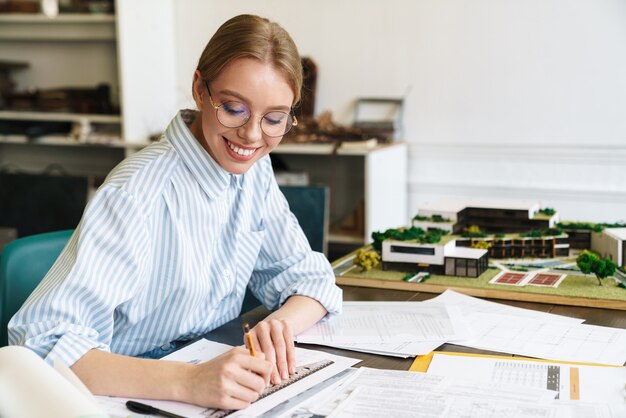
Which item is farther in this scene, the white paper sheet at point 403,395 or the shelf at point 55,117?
the shelf at point 55,117

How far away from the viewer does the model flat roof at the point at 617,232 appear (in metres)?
1.86

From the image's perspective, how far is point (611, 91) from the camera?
355 centimetres

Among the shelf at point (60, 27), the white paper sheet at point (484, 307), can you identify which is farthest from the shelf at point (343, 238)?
the white paper sheet at point (484, 307)

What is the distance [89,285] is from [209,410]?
309 mm

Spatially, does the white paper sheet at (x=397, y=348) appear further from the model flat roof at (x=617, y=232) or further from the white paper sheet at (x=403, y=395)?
the model flat roof at (x=617, y=232)

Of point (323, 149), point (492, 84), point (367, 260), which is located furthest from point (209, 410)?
point (492, 84)

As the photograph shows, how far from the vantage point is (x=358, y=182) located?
13.5 ft

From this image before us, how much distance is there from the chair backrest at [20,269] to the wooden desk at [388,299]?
0.47m

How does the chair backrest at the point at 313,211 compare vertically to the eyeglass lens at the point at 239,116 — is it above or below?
below

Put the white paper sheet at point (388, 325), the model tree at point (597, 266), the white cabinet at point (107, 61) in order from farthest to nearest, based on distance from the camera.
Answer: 1. the white cabinet at point (107, 61)
2. the model tree at point (597, 266)
3. the white paper sheet at point (388, 325)

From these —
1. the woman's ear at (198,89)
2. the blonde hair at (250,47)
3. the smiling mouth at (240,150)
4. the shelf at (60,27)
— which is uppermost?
the shelf at (60,27)

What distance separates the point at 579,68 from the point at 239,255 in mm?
2615

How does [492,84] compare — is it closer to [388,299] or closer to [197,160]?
[388,299]

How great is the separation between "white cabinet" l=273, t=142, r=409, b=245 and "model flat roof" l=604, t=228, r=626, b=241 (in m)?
1.65
